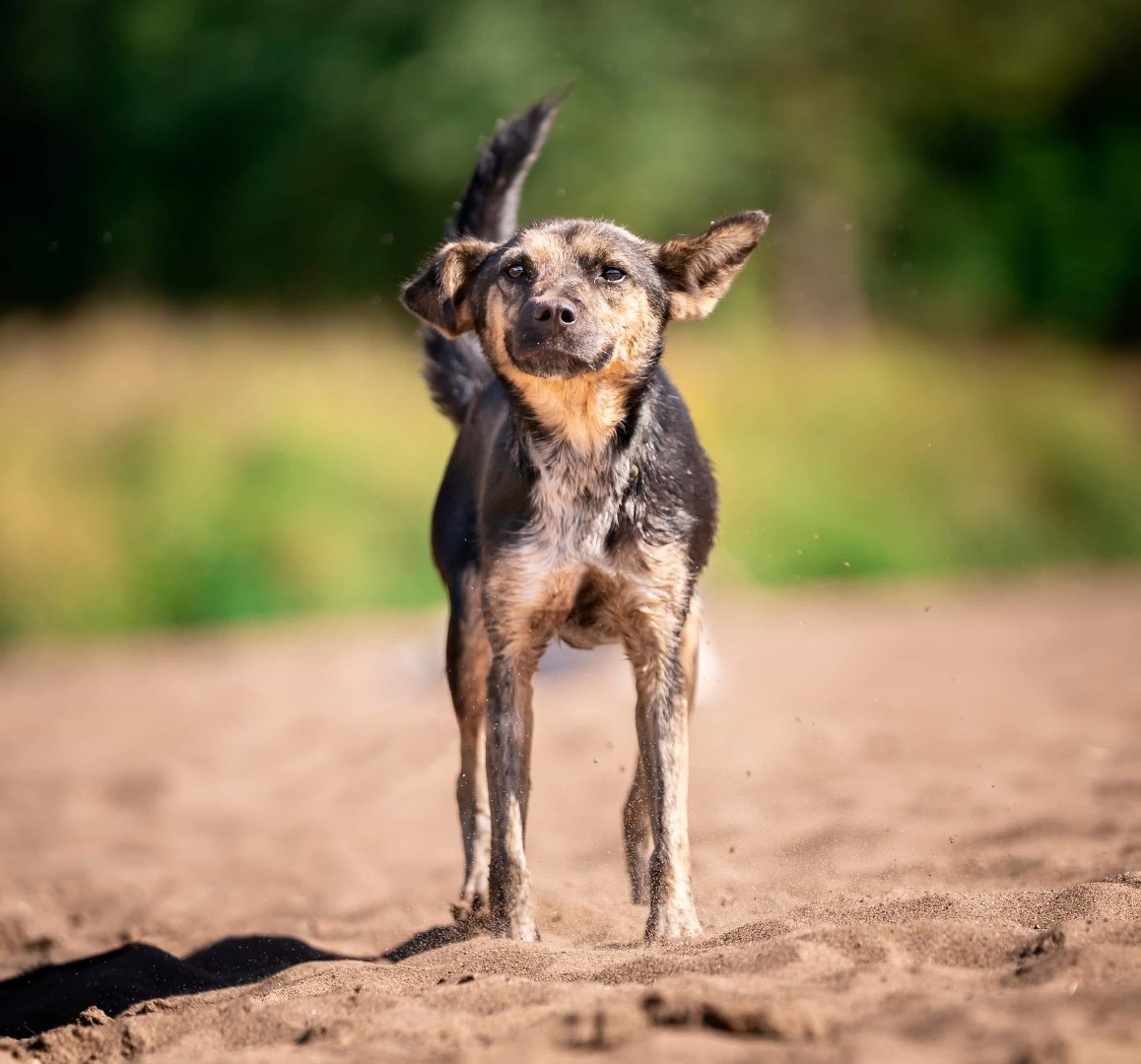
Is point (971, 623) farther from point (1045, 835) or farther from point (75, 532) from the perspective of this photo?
point (75, 532)

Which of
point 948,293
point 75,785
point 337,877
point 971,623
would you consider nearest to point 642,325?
point 337,877

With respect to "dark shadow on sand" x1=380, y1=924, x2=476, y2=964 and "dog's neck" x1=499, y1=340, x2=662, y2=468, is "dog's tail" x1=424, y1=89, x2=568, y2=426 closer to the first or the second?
"dog's neck" x1=499, y1=340, x2=662, y2=468

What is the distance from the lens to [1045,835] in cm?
595

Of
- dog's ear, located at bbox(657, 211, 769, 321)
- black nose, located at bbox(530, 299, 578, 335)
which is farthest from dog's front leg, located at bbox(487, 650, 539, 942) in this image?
dog's ear, located at bbox(657, 211, 769, 321)

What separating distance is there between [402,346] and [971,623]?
7791 mm

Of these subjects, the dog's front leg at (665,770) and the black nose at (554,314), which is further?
the dog's front leg at (665,770)

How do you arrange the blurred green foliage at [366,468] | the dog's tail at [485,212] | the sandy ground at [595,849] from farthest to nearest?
1. the blurred green foliage at [366,468]
2. the dog's tail at [485,212]
3. the sandy ground at [595,849]

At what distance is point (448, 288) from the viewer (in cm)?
511

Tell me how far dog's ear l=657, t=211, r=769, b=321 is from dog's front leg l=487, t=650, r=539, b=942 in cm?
120

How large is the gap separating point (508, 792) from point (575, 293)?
4.89 ft

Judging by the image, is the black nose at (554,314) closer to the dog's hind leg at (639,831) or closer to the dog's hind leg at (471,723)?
the dog's hind leg at (471,723)

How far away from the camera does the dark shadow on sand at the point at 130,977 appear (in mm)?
4945

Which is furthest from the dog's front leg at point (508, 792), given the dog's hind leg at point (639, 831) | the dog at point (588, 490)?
the dog's hind leg at point (639, 831)

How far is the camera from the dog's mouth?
4.72 m
